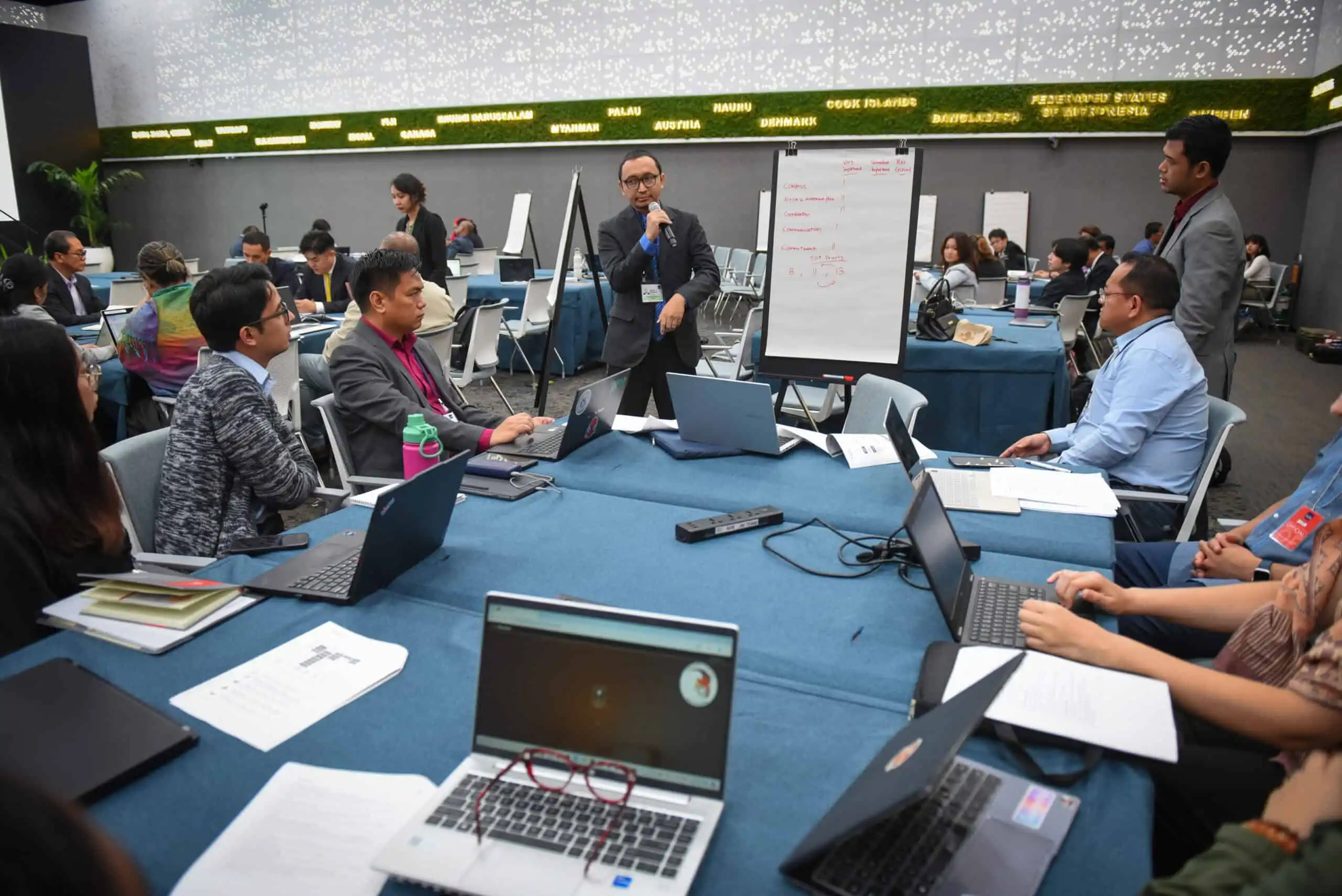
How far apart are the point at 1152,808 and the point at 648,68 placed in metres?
10.6

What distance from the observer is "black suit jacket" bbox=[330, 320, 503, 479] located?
2.55 meters

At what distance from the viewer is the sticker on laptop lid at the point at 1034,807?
985 mm

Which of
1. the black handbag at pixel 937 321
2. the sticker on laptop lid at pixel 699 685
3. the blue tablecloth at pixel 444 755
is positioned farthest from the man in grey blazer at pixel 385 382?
the black handbag at pixel 937 321

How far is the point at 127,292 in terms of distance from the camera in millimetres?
5984

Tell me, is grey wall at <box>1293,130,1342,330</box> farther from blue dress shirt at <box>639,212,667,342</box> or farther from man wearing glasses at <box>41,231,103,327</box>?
man wearing glasses at <box>41,231,103,327</box>

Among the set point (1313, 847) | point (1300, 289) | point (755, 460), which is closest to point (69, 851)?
point (1313, 847)

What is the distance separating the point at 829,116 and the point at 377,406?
8.46 meters

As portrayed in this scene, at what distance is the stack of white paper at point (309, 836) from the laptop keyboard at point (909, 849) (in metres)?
0.49

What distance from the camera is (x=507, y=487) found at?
2.18 meters

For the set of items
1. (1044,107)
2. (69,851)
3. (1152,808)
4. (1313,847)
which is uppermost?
(1044,107)

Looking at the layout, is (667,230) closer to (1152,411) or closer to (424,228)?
(1152,411)

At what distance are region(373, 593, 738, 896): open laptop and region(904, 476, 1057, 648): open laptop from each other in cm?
56

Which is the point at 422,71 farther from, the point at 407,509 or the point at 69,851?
the point at 69,851

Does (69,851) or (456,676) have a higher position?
(69,851)
